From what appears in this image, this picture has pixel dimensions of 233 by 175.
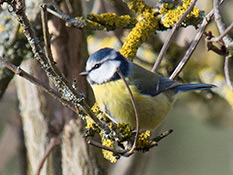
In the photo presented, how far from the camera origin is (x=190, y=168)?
430 cm

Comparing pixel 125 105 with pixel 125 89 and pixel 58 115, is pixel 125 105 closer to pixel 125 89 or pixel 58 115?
pixel 125 89

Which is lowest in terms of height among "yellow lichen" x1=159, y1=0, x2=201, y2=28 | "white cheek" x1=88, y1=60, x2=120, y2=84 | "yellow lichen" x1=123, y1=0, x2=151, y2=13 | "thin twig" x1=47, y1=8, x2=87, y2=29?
"yellow lichen" x1=159, y1=0, x2=201, y2=28

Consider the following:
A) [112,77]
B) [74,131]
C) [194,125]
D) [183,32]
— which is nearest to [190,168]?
[194,125]

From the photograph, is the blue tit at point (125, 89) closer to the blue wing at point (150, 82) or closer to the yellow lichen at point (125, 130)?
the blue wing at point (150, 82)

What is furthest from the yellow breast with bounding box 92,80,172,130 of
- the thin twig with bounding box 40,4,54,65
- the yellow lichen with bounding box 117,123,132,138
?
the thin twig with bounding box 40,4,54,65

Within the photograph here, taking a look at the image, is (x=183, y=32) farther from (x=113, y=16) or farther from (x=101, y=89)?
(x=101, y=89)

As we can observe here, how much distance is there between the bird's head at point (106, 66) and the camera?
4.66 feet

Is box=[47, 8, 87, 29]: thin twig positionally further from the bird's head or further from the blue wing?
the blue wing

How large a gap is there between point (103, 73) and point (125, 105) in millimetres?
159

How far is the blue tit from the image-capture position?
4.42 feet

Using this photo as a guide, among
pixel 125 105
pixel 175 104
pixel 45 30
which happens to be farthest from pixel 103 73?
pixel 175 104

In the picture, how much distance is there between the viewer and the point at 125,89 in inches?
53.3

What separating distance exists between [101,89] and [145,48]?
2.29 feet

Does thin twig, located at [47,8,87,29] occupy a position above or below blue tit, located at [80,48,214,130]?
above
